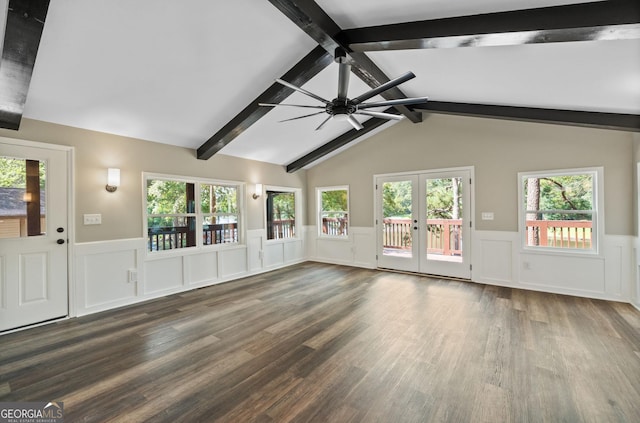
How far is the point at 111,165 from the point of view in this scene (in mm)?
3930

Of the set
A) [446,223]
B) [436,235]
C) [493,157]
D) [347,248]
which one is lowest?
[347,248]

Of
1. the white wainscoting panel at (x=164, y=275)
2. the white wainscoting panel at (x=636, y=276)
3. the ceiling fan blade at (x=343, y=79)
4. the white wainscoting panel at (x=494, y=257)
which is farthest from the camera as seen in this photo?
the white wainscoting panel at (x=494, y=257)

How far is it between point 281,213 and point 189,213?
2249 millimetres

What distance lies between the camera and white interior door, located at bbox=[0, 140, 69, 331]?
3148 mm

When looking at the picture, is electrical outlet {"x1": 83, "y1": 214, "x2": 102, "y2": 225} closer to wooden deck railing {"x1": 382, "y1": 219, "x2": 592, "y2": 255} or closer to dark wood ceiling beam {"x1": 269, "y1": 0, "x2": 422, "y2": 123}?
dark wood ceiling beam {"x1": 269, "y1": 0, "x2": 422, "y2": 123}

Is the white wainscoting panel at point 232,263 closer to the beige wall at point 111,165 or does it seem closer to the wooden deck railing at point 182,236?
the wooden deck railing at point 182,236

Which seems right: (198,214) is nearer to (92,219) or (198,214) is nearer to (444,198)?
(92,219)

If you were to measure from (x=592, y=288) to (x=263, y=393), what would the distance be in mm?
4878

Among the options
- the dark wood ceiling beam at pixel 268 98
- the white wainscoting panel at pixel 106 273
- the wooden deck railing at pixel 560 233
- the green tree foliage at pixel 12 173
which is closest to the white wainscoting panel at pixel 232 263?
the white wainscoting panel at pixel 106 273

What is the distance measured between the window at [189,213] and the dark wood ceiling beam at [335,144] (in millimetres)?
1621

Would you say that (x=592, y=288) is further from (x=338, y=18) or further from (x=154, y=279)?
(x=154, y=279)

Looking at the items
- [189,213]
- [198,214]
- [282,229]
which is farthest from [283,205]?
[189,213]

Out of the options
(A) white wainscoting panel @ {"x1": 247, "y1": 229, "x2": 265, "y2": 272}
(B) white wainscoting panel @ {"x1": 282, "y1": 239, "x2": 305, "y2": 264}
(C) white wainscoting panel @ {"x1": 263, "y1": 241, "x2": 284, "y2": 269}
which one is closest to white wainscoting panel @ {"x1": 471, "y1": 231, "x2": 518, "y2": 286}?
(B) white wainscoting panel @ {"x1": 282, "y1": 239, "x2": 305, "y2": 264}

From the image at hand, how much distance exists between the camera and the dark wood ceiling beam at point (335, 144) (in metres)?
5.54
